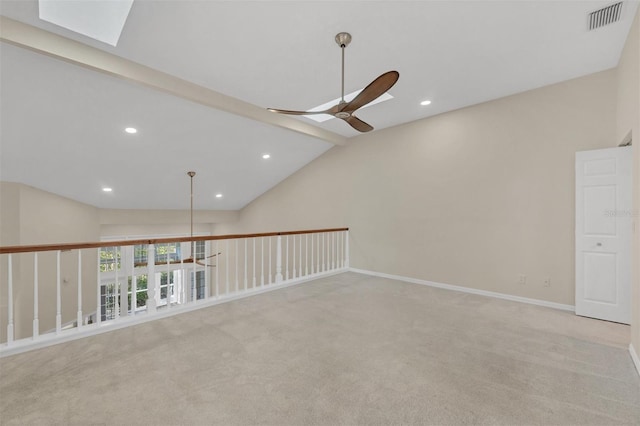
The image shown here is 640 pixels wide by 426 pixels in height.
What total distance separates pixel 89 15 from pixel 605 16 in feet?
15.2

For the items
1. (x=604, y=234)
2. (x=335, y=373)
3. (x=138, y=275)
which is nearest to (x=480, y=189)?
(x=604, y=234)

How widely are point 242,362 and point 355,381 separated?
3.10 ft

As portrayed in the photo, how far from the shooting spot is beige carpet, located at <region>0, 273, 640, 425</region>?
1746 mm

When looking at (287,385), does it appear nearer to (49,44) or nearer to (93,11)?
(93,11)

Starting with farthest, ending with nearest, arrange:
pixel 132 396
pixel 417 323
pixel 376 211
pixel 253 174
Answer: pixel 253 174, pixel 376 211, pixel 417 323, pixel 132 396

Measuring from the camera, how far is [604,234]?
3248 millimetres

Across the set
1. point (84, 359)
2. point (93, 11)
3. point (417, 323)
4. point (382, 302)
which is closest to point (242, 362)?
point (84, 359)

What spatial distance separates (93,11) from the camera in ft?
8.23

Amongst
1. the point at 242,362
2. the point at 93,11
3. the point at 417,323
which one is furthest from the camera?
the point at 417,323

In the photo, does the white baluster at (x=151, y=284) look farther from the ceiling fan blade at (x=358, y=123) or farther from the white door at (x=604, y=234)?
the white door at (x=604, y=234)

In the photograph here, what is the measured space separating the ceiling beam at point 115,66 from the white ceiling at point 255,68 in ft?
0.33

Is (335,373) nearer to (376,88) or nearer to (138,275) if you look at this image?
(376,88)

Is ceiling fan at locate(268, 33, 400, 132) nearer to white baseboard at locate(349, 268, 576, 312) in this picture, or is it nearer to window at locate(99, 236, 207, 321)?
white baseboard at locate(349, 268, 576, 312)

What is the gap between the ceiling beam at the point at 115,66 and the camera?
2.54 meters
